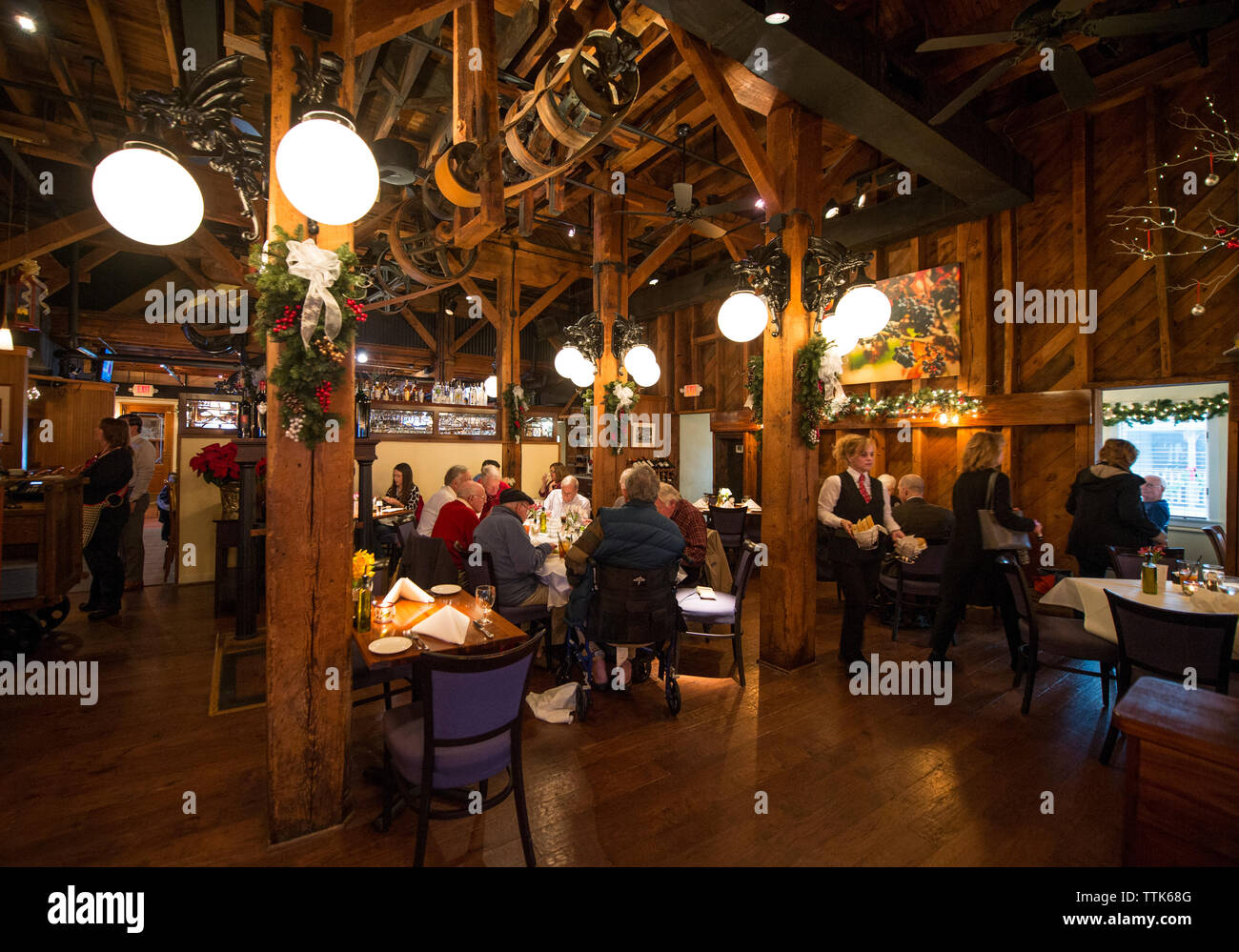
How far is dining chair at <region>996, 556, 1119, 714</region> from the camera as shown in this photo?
10.5 ft

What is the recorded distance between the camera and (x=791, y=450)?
3.91 meters

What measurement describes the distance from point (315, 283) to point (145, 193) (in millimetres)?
669

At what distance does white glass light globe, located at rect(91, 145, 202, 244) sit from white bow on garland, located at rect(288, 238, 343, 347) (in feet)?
1.23

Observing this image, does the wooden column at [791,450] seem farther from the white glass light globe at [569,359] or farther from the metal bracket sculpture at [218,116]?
the metal bracket sculpture at [218,116]

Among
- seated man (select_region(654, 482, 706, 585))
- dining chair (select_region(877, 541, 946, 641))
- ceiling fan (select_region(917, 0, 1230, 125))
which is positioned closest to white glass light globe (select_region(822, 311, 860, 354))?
ceiling fan (select_region(917, 0, 1230, 125))

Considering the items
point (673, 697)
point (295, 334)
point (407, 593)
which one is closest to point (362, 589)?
point (407, 593)

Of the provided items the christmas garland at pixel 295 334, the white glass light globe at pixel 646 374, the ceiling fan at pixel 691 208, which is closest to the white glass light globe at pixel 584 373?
the white glass light globe at pixel 646 374

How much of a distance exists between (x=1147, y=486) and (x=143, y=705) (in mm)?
8823

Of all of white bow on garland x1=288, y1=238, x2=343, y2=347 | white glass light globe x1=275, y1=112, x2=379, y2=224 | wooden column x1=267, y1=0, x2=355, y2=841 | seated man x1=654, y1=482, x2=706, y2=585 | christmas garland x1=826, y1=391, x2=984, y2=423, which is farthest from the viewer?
christmas garland x1=826, y1=391, x2=984, y2=423

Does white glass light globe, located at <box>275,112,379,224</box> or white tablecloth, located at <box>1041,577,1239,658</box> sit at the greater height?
white glass light globe, located at <box>275,112,379,224</box>

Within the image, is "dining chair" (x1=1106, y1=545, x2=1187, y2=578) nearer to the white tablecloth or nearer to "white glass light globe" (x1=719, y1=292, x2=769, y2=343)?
the white tablecloth

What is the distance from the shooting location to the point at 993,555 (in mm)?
3682
